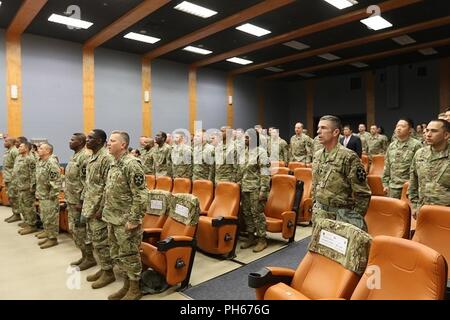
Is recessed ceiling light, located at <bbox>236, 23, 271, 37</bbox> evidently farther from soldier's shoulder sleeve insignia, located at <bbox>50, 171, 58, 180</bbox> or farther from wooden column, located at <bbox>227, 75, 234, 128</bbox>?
soldier's shoulder sleeve insignia, located at <bbox>50, 171, 58, 180</bbox>

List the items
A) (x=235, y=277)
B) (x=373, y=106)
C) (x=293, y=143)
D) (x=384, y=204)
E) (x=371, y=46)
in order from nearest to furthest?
1. (x=384, y=204)
2. (x=235, y=277)
3. (x=293, y=143)
4. (x=371, y=46)
5. (x=373, y=106)

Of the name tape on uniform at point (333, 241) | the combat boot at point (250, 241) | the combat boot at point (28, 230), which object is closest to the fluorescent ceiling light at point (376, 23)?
the combat boot at point (250, 241)

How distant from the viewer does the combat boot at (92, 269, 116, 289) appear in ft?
9.85

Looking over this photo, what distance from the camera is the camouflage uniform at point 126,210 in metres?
2.73

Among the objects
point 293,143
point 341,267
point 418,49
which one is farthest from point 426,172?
point 418,49

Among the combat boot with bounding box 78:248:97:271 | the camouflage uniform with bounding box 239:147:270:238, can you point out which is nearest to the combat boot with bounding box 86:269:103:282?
the combat boot with bounding box 78:248:97:271

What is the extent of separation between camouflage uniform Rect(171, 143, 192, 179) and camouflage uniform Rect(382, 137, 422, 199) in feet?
10.7

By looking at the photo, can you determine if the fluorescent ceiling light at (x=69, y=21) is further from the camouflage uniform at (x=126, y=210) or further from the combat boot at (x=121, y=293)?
the combat boot at (x=121, y=293)

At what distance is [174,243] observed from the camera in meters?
2.81

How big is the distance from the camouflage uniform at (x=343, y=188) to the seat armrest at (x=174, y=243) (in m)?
1.13

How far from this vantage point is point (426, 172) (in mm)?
2893

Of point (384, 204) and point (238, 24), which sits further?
point (238, 24)

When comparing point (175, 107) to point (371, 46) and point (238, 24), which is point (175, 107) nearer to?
point (238, 24)
